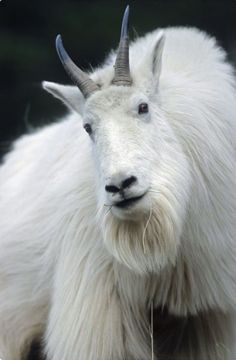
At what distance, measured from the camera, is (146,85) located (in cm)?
636

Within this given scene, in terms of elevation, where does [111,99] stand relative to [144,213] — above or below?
above

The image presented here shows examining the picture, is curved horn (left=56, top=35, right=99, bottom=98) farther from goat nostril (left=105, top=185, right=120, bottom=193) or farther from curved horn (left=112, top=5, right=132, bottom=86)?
goat nostril (left=105, top=185, right=120, bottom=193)

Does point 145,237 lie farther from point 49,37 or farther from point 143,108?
point 49,37

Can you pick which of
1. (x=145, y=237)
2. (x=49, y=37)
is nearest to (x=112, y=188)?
(x=145, y=237)

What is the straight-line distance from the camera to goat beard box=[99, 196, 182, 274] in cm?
602

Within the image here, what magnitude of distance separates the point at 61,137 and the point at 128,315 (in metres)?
1.57

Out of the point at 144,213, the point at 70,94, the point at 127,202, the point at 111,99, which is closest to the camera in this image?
the point at 127,202

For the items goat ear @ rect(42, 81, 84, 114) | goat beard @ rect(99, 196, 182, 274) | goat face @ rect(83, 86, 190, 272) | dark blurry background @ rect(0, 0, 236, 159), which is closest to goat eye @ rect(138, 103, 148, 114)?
goat face @ rect(83, 86, 190, 272)

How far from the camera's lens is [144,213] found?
5.96 m

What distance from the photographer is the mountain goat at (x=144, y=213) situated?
6.05 m

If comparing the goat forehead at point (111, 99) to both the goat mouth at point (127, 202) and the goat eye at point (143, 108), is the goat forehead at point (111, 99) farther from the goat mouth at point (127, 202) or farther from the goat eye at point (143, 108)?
the goat mouth at point (127, 202)

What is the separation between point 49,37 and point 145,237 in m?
8.93

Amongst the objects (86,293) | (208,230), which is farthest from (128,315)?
(208,230)

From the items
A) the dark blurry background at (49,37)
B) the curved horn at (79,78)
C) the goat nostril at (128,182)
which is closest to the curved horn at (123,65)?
the curved horn at (79,78)
